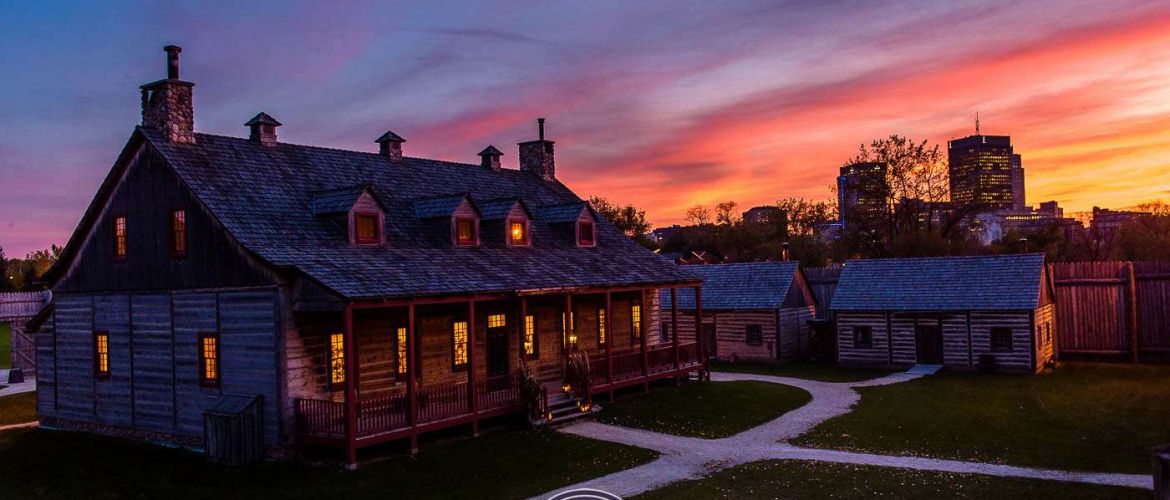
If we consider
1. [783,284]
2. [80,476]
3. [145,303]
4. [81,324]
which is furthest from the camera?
[783,284]

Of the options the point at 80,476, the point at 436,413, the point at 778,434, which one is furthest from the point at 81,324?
the point at 778,434

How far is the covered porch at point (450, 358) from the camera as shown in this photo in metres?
20.3

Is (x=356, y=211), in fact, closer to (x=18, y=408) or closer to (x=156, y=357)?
(x=156, y=357)

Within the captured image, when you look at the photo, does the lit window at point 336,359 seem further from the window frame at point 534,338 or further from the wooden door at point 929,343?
the wooden door at point 929,343

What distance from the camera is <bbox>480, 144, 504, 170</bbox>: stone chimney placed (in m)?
35.4

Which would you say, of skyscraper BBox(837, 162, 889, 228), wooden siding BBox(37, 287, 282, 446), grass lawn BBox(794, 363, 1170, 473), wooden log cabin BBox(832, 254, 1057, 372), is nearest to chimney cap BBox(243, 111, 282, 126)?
wooden siding BBox(37, 287, 282, 446)

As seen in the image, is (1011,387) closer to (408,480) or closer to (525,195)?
(525,195)

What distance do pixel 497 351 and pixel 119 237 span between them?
1176 centimetres

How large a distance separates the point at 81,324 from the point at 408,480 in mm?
13871

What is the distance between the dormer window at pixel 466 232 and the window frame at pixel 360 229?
295cm

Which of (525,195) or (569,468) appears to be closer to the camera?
(569,468)

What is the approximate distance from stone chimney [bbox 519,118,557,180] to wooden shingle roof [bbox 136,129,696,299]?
494 centimetres

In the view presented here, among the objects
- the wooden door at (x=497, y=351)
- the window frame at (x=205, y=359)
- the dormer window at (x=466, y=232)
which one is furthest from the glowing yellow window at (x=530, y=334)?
the window frame at (x=205, y=359)

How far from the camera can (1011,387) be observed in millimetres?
Answer: 29484
